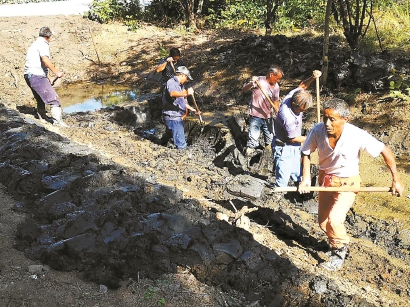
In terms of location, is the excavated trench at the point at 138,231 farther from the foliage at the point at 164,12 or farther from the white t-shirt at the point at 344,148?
the foliage at the point at 164,12

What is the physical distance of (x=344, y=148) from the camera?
12.1 ft

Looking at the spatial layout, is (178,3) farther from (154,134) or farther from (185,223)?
(185,223)

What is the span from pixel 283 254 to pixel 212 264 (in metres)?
0.86

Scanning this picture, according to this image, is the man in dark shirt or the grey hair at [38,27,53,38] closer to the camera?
the grey hair at [38,27,53,38]

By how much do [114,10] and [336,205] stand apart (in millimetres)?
14703

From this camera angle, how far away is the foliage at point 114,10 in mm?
15992

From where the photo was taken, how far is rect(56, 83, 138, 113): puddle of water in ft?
36.9

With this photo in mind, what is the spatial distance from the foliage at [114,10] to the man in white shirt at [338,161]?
1319 centimetres

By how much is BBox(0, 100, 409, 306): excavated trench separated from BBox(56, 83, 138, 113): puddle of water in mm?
5602

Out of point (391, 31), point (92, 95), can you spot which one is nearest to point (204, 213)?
point (92, 95)

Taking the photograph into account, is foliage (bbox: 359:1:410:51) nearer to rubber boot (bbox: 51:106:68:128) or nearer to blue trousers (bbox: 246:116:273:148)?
blue trousers (bbox: 246:116:273:148)

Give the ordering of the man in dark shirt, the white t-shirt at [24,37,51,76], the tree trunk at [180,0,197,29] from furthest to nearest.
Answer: the tree trunk at [180,0,197,29] → the man in dark shirt → the white t-shirt at [24,37,51,76]

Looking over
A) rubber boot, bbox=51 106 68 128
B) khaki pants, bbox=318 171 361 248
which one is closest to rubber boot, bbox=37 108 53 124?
rubber boot, bbox=51 106 68 128

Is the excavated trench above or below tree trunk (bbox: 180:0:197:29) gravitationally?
below
